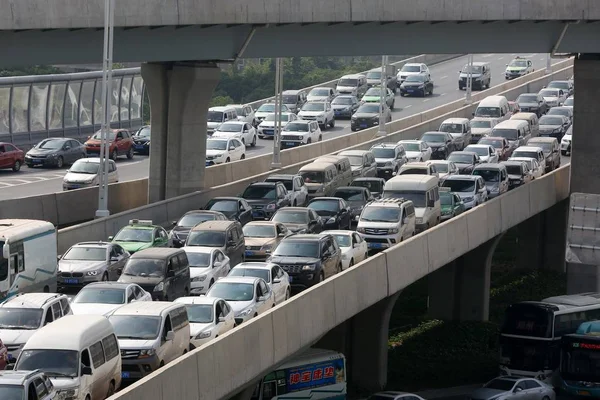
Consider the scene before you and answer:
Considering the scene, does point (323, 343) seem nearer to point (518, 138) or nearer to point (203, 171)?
point (203, 171)

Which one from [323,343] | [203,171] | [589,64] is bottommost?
[323,343]

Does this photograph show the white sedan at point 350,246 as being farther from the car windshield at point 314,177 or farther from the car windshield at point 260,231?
the car windshield at point 314,177

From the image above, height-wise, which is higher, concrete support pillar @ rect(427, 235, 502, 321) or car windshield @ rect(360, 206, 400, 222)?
car windshield @ rect(360, 206, 400, 222)

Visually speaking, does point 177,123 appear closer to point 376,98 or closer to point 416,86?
point 376,98

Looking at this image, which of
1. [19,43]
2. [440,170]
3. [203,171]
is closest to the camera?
[19,43]

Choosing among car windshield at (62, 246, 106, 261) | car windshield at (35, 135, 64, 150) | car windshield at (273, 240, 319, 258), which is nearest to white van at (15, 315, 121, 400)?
car windshield at (62, 246, 106, 261)

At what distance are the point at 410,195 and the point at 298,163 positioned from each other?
13843 mm

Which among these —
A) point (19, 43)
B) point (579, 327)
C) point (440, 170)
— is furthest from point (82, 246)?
point (440, 170)

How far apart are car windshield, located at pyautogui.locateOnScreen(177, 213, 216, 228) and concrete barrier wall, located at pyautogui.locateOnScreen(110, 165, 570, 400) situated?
5929 mm

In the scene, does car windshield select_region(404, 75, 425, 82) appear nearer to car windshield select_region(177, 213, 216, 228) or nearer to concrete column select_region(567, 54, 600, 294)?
concrete column select_region(567, 54, 600, 294)

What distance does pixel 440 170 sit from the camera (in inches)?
2108

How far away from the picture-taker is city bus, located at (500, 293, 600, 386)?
1596 inches

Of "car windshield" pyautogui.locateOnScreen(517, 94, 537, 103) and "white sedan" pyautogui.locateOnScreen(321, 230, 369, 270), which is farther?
"car windshield" pyautogui.locateOnScreen(517, 94, 537, 103)

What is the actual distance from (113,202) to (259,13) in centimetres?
944
